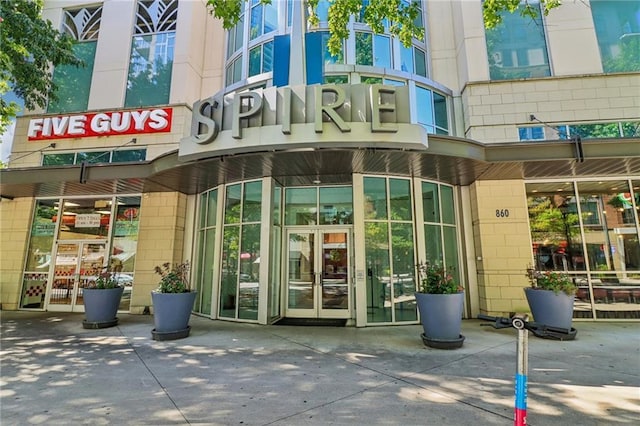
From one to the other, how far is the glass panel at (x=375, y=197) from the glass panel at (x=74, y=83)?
10.5 metres

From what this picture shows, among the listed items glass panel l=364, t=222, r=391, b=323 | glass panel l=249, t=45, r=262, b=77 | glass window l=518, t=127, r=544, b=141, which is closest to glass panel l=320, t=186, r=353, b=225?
glass panel l=364, t=222, r=391, b=323

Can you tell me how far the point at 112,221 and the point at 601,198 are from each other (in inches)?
578

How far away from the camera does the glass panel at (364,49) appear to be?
1021 centimetres

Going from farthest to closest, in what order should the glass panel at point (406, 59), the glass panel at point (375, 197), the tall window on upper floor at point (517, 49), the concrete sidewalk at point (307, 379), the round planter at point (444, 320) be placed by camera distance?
the glass panel at point (406, 59), the tall window on upper floor at point (517, 49), the glass panel at point (375, 197), the round planter at point (444, 320), the concrete sidewalk at point (307, 379)

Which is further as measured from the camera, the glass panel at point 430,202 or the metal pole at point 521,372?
the glass panel at point 430,202

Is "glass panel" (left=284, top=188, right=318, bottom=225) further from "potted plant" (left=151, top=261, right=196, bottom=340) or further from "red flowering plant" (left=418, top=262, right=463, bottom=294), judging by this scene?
"red flowering plant" (left=418, top=262, right=463, bottom=294)

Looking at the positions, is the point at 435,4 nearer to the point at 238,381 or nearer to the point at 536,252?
the point at 536,252

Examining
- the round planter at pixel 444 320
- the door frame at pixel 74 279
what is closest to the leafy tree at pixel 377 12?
the round planter at pixel 444 320

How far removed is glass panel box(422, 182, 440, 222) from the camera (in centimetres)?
895

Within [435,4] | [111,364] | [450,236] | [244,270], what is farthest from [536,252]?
[111,364]

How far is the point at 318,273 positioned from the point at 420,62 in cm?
792

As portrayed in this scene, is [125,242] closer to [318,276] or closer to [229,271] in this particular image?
[229,271]

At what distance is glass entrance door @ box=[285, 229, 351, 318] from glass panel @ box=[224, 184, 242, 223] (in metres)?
1.57

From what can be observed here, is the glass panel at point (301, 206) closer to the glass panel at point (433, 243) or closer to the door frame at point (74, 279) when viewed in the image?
the glass panel at point (433, 243)
